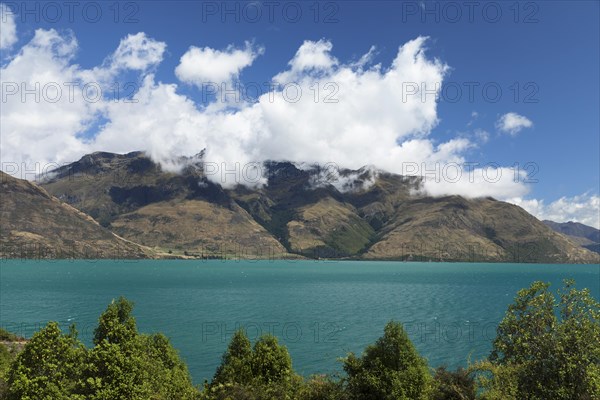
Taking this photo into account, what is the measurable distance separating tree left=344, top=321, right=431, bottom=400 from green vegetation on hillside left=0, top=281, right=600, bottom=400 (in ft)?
0.29

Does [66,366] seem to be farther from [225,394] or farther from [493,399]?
[493,399]

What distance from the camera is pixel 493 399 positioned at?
119ft

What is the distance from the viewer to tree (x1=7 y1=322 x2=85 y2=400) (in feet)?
110

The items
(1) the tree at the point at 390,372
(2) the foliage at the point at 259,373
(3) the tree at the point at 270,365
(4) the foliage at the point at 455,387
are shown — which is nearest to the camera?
(1) the tree at the point at 390,372

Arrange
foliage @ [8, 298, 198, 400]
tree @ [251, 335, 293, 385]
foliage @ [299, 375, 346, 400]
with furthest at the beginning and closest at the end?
tree @ [251, 335, 293, 385]
foliage @ [299, 375, 346, 400]
foliage @ [8, 298, 198, 400]

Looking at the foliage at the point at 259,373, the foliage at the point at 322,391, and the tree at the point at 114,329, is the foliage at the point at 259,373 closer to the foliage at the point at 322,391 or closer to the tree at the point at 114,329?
the foliage at the point at 322,391

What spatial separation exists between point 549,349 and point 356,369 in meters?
17.8

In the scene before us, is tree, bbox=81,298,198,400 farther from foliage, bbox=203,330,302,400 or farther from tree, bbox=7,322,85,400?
foliage, bbox=203,330,302,400

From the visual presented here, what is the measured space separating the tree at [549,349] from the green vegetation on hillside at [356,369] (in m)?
0.08

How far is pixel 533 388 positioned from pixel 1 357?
2932 inches

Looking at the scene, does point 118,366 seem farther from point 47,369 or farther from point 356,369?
point 356,369

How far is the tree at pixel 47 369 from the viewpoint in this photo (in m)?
33.7

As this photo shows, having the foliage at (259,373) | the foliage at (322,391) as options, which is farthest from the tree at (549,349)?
the foliage at (259,373)

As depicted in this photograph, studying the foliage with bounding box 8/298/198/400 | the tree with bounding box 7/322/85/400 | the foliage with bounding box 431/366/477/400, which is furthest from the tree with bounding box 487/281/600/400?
the tree with bounding box 7/322/85/400
